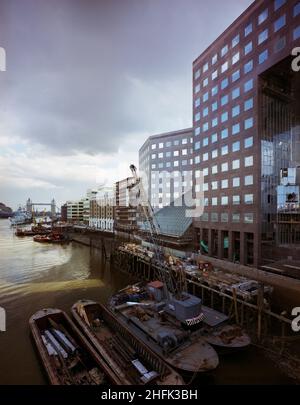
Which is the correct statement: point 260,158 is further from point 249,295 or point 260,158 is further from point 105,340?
point 105,340

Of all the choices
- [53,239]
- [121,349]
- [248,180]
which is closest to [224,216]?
[248,180]

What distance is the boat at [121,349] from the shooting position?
47.8ft

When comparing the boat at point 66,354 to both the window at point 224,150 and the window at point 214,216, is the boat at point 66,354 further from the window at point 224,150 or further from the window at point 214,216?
the window at point 224,150

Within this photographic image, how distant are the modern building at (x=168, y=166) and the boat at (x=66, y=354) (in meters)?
69.4

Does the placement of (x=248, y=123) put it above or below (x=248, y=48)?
below

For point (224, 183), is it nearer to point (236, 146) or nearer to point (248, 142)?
point (236, 146)

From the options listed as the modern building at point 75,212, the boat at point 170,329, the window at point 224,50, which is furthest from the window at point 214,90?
the modern building at point 75,212

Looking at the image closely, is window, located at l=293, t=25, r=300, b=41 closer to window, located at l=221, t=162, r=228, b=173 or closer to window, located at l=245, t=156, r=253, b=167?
window, located at l=245, t=156, r=253, b=167

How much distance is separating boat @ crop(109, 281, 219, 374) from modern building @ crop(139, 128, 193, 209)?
214ft

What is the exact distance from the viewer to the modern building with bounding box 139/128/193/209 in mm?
88312

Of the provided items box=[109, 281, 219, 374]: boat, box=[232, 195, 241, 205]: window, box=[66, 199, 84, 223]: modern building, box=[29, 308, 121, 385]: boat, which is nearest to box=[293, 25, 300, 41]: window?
box=[232, 195, 241, 205]: window

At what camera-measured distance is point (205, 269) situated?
115 feet

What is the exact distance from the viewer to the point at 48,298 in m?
31.0

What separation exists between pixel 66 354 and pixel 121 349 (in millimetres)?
4271
